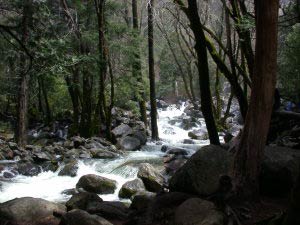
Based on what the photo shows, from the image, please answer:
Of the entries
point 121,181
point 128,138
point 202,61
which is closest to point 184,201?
point 202,61

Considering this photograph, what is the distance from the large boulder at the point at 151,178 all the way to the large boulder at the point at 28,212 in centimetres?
262

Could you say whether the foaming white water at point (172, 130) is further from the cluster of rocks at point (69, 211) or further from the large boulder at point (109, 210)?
the large boulder at point (109, 210)

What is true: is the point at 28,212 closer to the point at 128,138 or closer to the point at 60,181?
the point at 60,181

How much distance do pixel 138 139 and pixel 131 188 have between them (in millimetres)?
7434

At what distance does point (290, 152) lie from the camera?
21.6ft

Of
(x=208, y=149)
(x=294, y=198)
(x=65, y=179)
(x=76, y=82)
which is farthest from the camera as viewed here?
(x=76, y=82)

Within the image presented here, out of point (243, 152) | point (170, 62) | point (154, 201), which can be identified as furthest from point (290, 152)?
point (170, 62)

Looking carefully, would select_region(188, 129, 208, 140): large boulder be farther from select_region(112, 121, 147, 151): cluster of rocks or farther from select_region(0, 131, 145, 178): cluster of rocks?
select_region(0, 131, 145, 178): cluster of rocks

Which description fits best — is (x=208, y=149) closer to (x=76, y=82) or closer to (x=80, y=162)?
(x=80, y=162)

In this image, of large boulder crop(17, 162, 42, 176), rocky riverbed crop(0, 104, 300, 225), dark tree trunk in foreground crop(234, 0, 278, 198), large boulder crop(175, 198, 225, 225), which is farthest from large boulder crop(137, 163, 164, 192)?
dark tree trunk in foreground crop(234, 0, 278, 198)

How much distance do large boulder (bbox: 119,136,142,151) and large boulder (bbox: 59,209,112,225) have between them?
373 inches

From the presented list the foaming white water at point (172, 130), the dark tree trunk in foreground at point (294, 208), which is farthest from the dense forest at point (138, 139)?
the foaming white water at point (172, 130)

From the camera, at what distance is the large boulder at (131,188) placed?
9.46m

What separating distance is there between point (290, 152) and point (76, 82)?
38.9 feet
